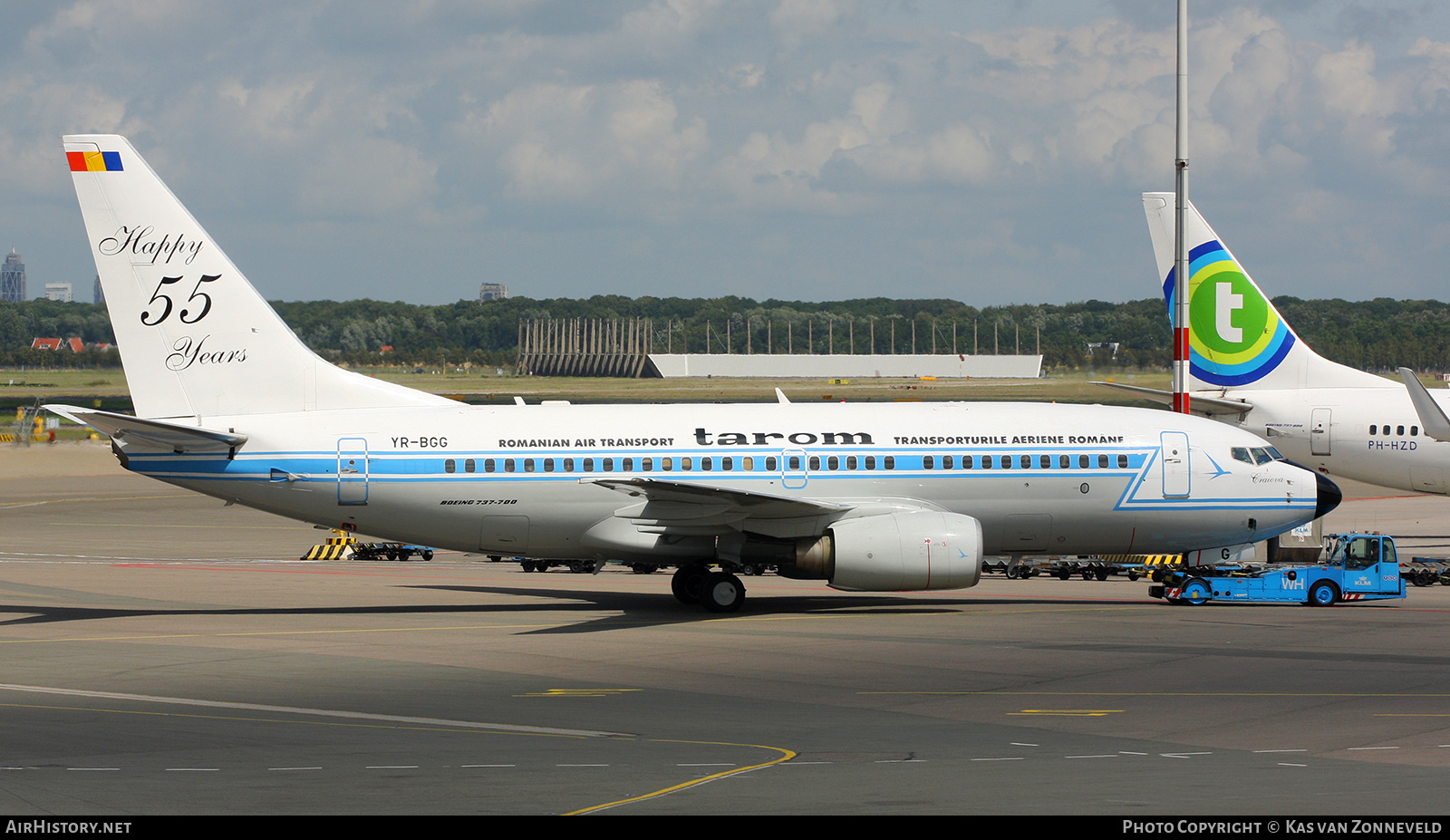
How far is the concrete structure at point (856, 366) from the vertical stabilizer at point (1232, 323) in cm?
14006

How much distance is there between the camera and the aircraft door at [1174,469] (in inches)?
1193

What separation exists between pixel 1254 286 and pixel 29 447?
88513 millimetres

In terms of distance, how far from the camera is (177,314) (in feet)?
97.5

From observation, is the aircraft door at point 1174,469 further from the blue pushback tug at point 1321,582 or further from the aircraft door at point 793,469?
the aircraft door at point 793,469

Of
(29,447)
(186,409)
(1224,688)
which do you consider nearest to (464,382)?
(29,447)

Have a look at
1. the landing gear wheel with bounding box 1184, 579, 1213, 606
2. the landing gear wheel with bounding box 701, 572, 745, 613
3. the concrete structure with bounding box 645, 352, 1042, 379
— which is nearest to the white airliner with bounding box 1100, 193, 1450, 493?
the landing gear wheel with bounding box 1184, 579, 1213, 606

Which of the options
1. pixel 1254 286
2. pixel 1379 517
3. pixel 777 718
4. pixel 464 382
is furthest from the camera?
pixel 464 382

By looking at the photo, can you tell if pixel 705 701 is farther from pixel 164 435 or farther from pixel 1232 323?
pixel 1232 323

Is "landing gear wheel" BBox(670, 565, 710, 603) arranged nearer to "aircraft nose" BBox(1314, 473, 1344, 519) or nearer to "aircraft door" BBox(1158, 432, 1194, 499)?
"aircraft door" BBox(1158, 432, 1194, 499)

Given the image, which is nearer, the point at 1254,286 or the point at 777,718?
the point at 777,718

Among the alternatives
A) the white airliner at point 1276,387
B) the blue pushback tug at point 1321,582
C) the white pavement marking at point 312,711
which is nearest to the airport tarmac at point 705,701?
the white pavement marking at point 312,711

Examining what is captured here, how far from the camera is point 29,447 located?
101625 millimetres

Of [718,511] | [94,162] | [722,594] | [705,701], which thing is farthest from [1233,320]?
[94,162]

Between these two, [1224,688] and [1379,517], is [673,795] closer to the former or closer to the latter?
[1224,688]
